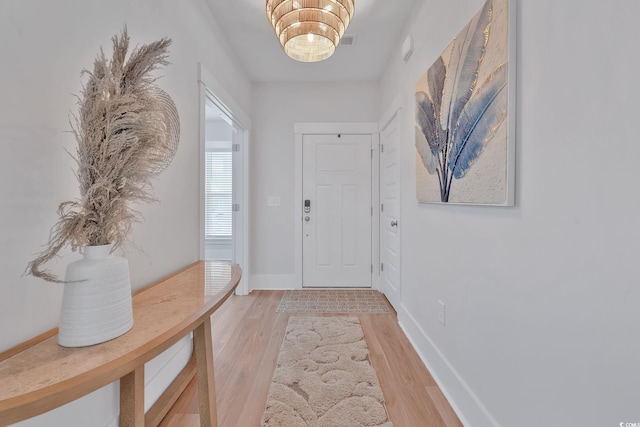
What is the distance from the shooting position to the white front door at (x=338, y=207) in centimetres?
355

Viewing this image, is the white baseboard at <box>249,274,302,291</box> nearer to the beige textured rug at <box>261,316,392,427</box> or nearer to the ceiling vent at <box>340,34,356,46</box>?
the beige textured rug at <box>261,316,392,427</box>

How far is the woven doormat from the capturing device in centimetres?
289

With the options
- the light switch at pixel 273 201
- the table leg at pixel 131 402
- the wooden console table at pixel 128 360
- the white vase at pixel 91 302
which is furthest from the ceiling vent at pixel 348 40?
the table leg at pixel 131 402

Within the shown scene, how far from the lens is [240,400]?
157 centimetres

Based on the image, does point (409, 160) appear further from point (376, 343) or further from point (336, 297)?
point (336, 297)

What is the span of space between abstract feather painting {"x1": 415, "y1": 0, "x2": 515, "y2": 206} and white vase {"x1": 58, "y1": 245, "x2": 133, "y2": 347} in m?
1.37

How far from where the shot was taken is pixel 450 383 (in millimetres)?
1548

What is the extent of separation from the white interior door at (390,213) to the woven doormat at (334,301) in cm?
15

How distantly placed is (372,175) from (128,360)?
3175 millimetres

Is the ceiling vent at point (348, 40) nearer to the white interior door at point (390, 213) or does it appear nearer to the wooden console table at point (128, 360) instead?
the white interior door at point (390, 213)

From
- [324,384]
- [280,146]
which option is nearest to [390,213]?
[280,146]

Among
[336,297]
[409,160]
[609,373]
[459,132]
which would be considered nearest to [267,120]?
[409,160]

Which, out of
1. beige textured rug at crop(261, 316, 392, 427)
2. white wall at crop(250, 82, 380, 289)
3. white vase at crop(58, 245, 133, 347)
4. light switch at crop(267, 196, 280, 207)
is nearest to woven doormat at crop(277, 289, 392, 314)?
white wall at crop(250, 82, 380, 289)

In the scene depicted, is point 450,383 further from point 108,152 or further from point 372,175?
point 372,175
